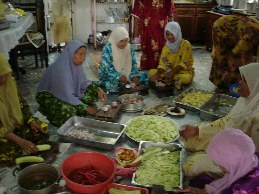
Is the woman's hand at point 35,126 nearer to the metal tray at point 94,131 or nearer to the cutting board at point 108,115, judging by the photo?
the metal tray at point 94,131

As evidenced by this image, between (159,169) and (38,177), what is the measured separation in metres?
0.92

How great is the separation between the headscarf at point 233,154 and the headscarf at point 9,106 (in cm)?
166

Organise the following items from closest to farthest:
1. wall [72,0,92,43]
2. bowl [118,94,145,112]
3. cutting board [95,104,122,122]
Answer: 1. cutting board [95,104,122,122]
2. bowl [118,94,145,112]
3. wall [72,0,92,43]

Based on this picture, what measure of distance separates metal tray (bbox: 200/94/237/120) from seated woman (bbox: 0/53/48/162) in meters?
1.74

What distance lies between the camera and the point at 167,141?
276cm

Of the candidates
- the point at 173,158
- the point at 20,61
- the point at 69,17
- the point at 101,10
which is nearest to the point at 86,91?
the point at 173,158

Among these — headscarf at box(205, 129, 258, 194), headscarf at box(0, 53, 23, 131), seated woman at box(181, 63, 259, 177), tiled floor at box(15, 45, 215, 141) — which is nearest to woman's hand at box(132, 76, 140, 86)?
tiled floor at box(15, 45, 215, 141)

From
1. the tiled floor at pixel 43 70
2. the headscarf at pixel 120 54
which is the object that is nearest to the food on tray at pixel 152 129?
the headscarf at pixel 120 54

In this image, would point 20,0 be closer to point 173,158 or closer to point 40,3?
point 40,3

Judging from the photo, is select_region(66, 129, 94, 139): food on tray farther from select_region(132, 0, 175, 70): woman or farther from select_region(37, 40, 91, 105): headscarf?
select_region(132, 0, 175, 70): woman

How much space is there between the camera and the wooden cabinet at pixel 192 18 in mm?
7023

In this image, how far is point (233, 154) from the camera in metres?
1.71

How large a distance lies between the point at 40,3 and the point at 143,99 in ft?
8.61

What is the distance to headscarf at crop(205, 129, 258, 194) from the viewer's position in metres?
1.67
